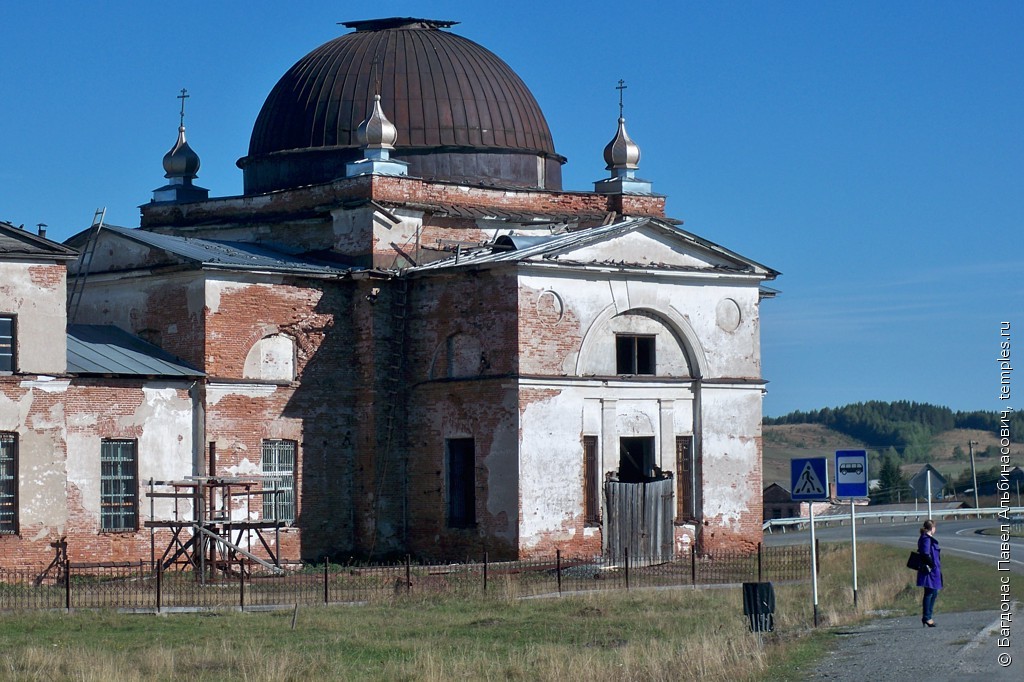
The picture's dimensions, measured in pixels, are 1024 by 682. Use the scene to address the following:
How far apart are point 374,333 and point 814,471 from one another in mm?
14073

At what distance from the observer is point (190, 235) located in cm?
3947

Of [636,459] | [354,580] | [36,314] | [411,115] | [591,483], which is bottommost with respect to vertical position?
[354,580]

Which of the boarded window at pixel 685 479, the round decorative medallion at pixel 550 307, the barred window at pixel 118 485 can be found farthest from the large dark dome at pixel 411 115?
the barred window at pixel 118 485

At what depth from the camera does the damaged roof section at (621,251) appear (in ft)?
111

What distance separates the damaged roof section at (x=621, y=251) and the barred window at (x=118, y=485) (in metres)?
6.95

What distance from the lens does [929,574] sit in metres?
21.3

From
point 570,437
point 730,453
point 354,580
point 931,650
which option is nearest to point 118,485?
point 354,580

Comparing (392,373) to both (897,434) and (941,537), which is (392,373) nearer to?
(941,537)

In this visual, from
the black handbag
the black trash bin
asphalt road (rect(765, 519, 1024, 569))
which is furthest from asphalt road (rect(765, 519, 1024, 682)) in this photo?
asphalt road (rect(765, 519, 1024, 569))

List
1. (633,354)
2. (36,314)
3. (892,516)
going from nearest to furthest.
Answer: (36,314)
(633,354)
(892,516)

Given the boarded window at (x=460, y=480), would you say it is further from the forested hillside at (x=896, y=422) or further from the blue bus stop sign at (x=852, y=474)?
the forested hillside at (x=896, y=422)

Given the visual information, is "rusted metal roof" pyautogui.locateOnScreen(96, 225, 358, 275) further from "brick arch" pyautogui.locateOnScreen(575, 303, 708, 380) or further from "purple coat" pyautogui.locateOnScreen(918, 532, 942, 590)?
"purple coat" pyautogui.locateOnScreen(918, 532, 942, 590)

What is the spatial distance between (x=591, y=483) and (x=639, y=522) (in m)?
1.27

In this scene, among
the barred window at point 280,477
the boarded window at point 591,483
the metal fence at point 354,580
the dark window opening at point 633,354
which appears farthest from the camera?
the dark window opening at point 633,354
